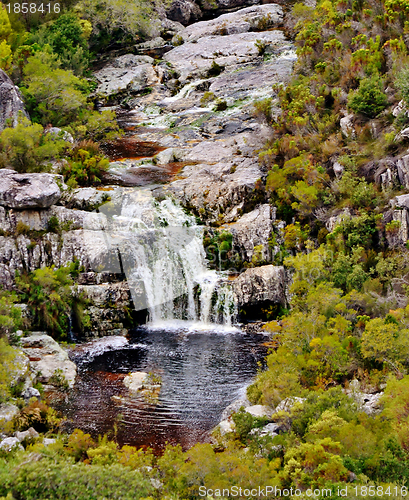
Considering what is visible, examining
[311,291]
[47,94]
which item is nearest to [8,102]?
[47,94]

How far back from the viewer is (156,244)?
72.5ft

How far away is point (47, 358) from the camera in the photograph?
Result: 53.0 ft

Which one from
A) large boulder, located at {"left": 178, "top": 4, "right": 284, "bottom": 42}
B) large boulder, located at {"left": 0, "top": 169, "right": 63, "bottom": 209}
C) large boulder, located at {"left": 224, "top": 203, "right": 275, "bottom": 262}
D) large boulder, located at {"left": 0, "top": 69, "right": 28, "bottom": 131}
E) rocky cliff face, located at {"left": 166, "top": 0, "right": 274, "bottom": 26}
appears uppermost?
rocky cliff face, located at {"left": 166, "top": 0, "right": 274, "bottom": 26}

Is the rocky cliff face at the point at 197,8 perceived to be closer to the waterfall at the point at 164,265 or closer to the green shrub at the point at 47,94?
the green shrub at the point at 47,94

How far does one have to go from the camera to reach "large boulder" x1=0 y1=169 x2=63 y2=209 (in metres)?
20.0

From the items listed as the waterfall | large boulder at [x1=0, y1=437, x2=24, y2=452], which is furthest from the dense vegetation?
the waterfall

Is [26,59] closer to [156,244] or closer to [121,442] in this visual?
[156,244]

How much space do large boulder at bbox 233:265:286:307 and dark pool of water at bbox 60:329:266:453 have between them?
5.51ft

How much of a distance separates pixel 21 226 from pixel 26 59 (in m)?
14.8

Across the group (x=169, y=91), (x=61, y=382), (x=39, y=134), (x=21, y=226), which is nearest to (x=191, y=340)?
(x=61, y=382)

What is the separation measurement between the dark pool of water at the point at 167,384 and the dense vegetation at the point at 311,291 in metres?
1.01

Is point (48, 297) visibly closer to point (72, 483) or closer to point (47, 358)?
point (47, 358)

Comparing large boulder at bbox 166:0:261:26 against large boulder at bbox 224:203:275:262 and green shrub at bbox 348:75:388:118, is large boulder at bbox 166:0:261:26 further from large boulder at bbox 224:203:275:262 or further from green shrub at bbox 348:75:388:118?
large boulder at bbox 224:203:275:262

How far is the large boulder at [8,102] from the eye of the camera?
25.4 meters
